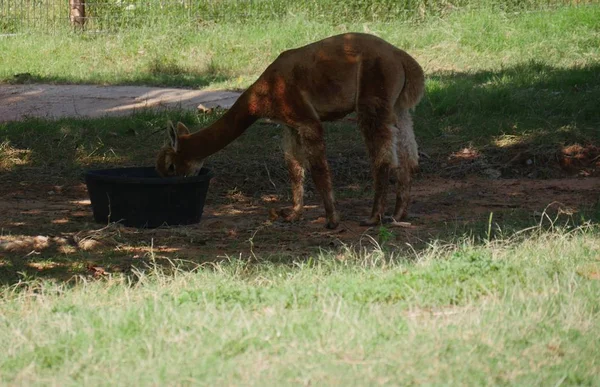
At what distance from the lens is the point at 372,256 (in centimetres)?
629

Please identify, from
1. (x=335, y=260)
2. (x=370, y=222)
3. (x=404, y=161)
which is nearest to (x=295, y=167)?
(x=370, y=222)

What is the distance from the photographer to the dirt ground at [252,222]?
7.01m

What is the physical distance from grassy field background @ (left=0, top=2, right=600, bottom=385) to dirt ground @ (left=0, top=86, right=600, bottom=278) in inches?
1.3

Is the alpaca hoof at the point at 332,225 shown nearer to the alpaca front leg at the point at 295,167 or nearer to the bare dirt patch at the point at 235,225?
the bare dirt patch at the point at 235,225

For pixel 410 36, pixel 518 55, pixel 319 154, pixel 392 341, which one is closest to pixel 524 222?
pixel 319 154

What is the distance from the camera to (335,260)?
6.24 metres

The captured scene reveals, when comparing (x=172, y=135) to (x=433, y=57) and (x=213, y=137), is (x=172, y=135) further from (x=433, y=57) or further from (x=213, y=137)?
(x=433, y=57)

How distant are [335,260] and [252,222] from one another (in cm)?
220

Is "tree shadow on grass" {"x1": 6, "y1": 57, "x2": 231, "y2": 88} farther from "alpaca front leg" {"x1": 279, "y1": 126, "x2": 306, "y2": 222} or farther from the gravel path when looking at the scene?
"alpaca front leg" {"x1": 279, "y1": 126, "x2": 306, "y2": 222}

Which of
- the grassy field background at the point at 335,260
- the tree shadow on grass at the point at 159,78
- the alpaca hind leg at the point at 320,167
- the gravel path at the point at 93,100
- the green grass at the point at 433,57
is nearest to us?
the grassy field background at the point at 335,260

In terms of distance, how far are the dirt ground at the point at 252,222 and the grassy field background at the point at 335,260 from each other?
3cm

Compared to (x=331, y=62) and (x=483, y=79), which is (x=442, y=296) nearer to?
(x=331, y=62)

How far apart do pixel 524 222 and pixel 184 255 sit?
2573 millimetres

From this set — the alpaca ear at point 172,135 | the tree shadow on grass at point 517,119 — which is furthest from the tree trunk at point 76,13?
the alpaca ear at point 172,135
